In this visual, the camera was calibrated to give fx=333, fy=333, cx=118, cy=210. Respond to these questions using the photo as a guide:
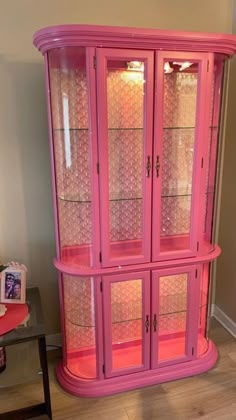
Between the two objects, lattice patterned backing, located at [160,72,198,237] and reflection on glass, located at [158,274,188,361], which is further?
reflection on glass, located at [158,274,188,361]

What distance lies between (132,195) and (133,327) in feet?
2.81

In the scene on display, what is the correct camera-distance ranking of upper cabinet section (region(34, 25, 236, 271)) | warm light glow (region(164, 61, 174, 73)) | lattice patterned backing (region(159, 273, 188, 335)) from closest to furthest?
1. upper cabinet section (region(34, 25, 236, 271))
2. warm light glow (region(164, 61, 174, 73))
3. lattice patterned backing (region(159, 273, 188, 335))

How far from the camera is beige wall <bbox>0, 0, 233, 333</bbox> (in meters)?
1.92

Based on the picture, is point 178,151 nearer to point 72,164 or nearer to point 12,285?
point 72,164

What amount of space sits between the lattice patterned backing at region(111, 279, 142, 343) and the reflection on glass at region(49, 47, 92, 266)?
310 mm

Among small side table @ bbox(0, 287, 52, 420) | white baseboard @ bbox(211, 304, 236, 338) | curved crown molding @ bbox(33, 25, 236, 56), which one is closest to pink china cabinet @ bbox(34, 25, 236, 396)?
curved crown molding @ bbox(33, 25, 236, 56)

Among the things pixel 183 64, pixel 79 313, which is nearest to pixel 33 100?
pixel 183 64

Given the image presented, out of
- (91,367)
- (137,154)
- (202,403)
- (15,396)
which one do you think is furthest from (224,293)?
(15,396)

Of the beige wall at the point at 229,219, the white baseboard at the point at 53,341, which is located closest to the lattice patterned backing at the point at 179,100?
the beige wall at the point at 229,219

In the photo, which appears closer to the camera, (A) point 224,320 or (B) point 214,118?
(B) point 214,118

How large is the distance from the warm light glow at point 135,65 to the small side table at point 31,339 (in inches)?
56.8

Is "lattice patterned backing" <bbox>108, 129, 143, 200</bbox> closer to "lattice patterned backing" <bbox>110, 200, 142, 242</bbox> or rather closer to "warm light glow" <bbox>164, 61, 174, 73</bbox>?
"lattice patterned backing" <bbox>110, 200, 142, 242</bbox>

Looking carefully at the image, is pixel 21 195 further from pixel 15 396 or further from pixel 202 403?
pixel 202 403

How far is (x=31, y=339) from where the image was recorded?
5.58 ft
